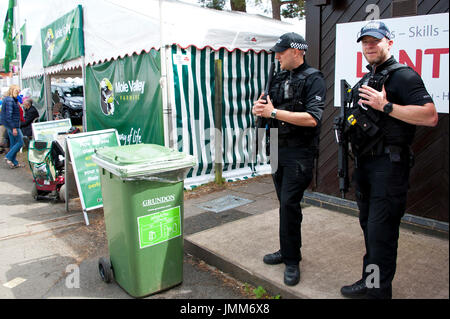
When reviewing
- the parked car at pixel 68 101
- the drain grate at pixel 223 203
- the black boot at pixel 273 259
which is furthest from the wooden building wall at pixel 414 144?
the parked car at pixel 68 101

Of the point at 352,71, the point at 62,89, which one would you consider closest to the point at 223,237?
the point at 352,71

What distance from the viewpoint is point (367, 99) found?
2.52 metres

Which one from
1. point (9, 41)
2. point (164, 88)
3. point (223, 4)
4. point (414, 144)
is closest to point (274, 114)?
point (414, 144)

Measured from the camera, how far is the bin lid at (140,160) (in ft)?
9.49

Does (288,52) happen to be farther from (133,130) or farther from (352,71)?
(133,130)

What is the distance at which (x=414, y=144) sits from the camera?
3.91 meters

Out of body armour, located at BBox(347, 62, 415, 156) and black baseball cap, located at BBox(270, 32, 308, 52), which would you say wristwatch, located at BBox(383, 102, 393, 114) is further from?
black baseball cap, located at BBox(270, 32, 308, 52)

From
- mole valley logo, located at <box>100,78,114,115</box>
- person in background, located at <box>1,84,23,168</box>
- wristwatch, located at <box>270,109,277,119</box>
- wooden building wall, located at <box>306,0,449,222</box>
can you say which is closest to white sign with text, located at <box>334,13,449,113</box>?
wooden building wall, located at <box>306,0,449,222</box>

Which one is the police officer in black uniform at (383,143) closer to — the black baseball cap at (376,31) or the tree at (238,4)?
the black baseball cap at (376,31)

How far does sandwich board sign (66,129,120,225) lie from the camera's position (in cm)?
510

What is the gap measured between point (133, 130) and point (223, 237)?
384cm

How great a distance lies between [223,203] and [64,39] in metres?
6.66

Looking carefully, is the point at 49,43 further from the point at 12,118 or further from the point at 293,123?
the point at 293,123

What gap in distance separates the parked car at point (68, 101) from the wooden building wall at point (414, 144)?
1382 cm
